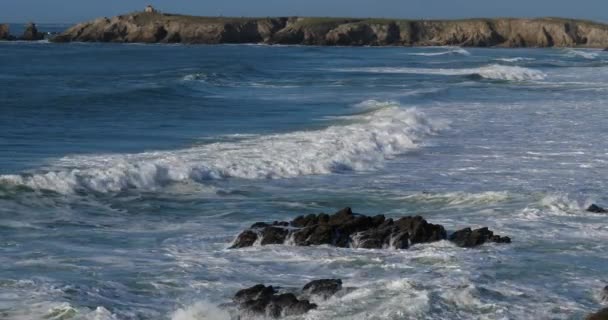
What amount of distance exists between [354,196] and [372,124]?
11.5 meters

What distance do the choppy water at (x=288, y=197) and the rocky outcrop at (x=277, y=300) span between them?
0.65 ft

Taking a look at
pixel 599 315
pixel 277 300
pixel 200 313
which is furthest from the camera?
pixel 277 300

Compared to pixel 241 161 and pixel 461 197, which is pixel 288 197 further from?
pixel 241 161

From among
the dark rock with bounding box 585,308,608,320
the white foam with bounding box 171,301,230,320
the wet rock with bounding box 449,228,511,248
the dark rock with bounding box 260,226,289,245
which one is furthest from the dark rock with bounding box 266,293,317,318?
the wet rock with bounding box 449,228,511,248

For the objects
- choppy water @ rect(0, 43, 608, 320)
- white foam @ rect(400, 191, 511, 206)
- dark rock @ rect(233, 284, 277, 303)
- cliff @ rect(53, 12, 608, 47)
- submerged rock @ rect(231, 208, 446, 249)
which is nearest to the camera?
dark rock @ rect(233, 284, 277, 303)

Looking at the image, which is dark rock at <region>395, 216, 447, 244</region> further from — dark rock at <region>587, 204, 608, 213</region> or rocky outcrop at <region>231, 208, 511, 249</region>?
dark rock at <region>587, 204, 608, 213</region>

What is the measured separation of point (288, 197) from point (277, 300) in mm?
7072

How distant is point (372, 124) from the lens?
29.0 metres

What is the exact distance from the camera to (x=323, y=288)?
36.2 ft

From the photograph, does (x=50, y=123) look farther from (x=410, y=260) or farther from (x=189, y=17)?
(x=189, y=17)

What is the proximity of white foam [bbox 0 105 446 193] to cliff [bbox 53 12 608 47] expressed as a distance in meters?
90.4

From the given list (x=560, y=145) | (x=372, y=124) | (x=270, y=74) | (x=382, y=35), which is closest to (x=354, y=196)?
(x=560, y=145)

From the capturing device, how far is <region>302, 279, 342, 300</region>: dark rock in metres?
10.9

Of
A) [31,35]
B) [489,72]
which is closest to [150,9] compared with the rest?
[31,35]
